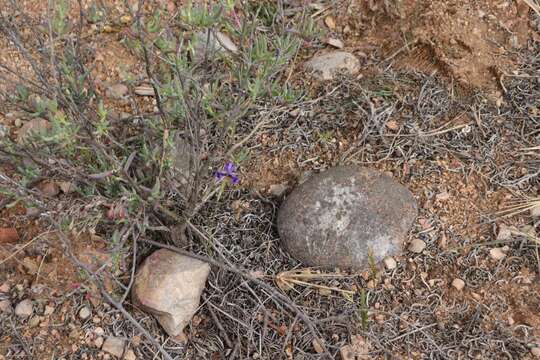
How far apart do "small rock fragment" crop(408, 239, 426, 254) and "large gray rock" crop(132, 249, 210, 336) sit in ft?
2.56

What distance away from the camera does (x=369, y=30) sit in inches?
125

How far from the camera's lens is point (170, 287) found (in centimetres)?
239

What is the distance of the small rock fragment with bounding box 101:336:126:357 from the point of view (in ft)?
7.86

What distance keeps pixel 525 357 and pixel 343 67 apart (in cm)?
142

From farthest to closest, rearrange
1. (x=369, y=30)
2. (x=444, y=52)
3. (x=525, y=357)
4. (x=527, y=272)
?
(x=369, y=30) < (x=444, y=52) < (x=527, y=272) < (x=525, y=357)

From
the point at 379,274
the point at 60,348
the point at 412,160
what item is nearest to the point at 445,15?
the point at 412,160

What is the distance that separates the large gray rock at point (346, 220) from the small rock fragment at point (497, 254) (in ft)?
1.04

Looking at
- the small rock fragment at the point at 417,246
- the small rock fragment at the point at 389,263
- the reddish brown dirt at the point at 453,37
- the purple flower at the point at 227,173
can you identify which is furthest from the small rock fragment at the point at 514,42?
the purple flower at the point at 227,173

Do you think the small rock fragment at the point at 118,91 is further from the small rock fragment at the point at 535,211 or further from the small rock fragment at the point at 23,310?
the small rock fragment at the point at 535,211

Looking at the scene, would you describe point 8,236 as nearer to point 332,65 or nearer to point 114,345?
point 114,345

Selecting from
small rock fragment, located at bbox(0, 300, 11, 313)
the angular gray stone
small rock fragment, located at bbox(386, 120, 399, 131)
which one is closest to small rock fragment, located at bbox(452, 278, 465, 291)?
small rock fragment, located at bbox(386, 120, 399, 131)

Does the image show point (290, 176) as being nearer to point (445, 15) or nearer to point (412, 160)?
point (412, 160)

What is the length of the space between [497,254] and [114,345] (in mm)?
1465

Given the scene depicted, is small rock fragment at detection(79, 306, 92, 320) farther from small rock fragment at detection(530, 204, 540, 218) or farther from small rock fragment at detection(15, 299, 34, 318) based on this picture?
small rock fragment at detection(530, 204, 540, 218)
